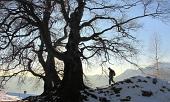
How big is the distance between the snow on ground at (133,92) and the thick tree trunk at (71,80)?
0.71 metres

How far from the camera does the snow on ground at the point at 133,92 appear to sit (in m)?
23.9

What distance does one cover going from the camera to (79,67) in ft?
79.3

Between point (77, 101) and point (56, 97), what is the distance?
1.49 meters

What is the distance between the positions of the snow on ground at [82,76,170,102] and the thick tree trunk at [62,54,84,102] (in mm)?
711

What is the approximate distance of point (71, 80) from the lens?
76.9 feet

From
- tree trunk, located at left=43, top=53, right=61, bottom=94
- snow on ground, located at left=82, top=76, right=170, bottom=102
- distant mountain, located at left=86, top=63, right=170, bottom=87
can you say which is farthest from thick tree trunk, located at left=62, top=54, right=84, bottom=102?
distant mountain, located at left=86, top=63, right=170, bottom=87

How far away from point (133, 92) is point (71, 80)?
4.11m

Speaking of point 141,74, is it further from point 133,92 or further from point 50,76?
point 133,92

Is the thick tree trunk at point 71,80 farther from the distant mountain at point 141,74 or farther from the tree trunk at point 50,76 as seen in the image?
the distant mountain at point 141,74

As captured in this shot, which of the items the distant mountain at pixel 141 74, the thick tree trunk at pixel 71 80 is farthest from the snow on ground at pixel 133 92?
the distant mountain at pixel 141 74

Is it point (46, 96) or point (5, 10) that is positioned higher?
point (5, 10)

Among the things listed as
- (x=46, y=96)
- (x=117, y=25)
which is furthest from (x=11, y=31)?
(x=117, y=25)

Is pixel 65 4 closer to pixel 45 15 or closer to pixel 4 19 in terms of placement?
pixel 45 15

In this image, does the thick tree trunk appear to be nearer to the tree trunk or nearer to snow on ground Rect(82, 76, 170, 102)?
snow on ground Rect(82, 76, 170, 102)
